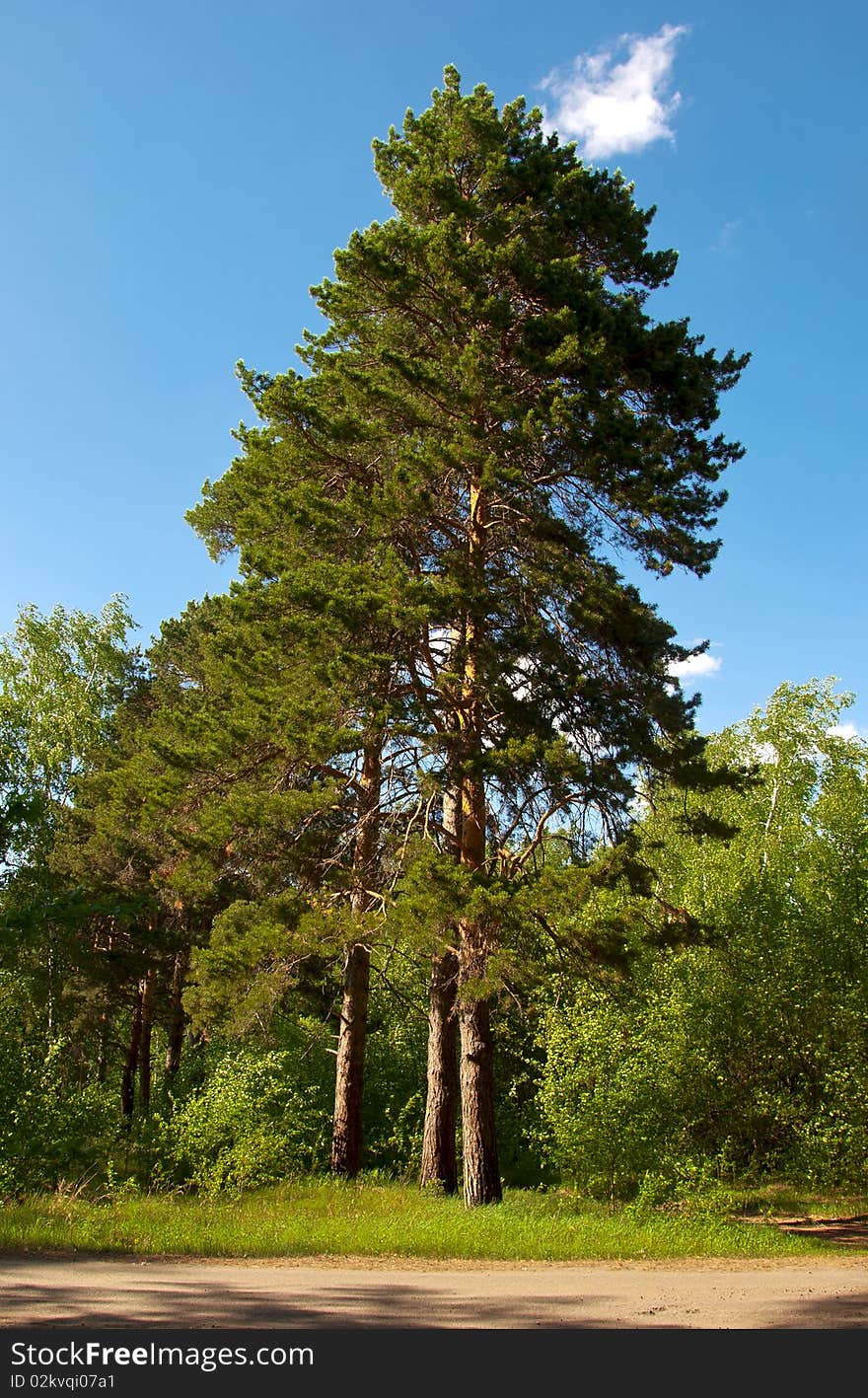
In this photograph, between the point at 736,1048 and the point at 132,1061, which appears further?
the point at 132,1061

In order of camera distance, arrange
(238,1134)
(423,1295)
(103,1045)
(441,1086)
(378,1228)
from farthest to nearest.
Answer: (103,1045), (238,1134), (441,1086), (378,1228), (423,1295)

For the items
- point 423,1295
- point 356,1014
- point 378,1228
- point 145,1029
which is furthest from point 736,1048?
point 145,1029

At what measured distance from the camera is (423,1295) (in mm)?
7105

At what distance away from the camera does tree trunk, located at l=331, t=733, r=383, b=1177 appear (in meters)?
13.8

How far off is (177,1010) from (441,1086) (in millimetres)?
11202

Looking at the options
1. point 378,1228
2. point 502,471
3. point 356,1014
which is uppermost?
point 502,471

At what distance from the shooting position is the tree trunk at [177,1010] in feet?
69.4

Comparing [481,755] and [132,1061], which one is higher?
[481,755]

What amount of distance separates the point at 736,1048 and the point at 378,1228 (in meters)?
7.51

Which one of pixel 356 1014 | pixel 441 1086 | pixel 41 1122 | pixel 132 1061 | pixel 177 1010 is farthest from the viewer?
pixel 132 1061

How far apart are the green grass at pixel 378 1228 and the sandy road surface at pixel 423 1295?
1.92 feet

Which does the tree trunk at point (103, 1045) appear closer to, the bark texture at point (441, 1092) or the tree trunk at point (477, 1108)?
the bark texture at point (441, 1092)

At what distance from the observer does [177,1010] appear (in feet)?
72.7

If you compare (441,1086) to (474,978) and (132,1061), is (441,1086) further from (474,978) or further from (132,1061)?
(132,1061)
